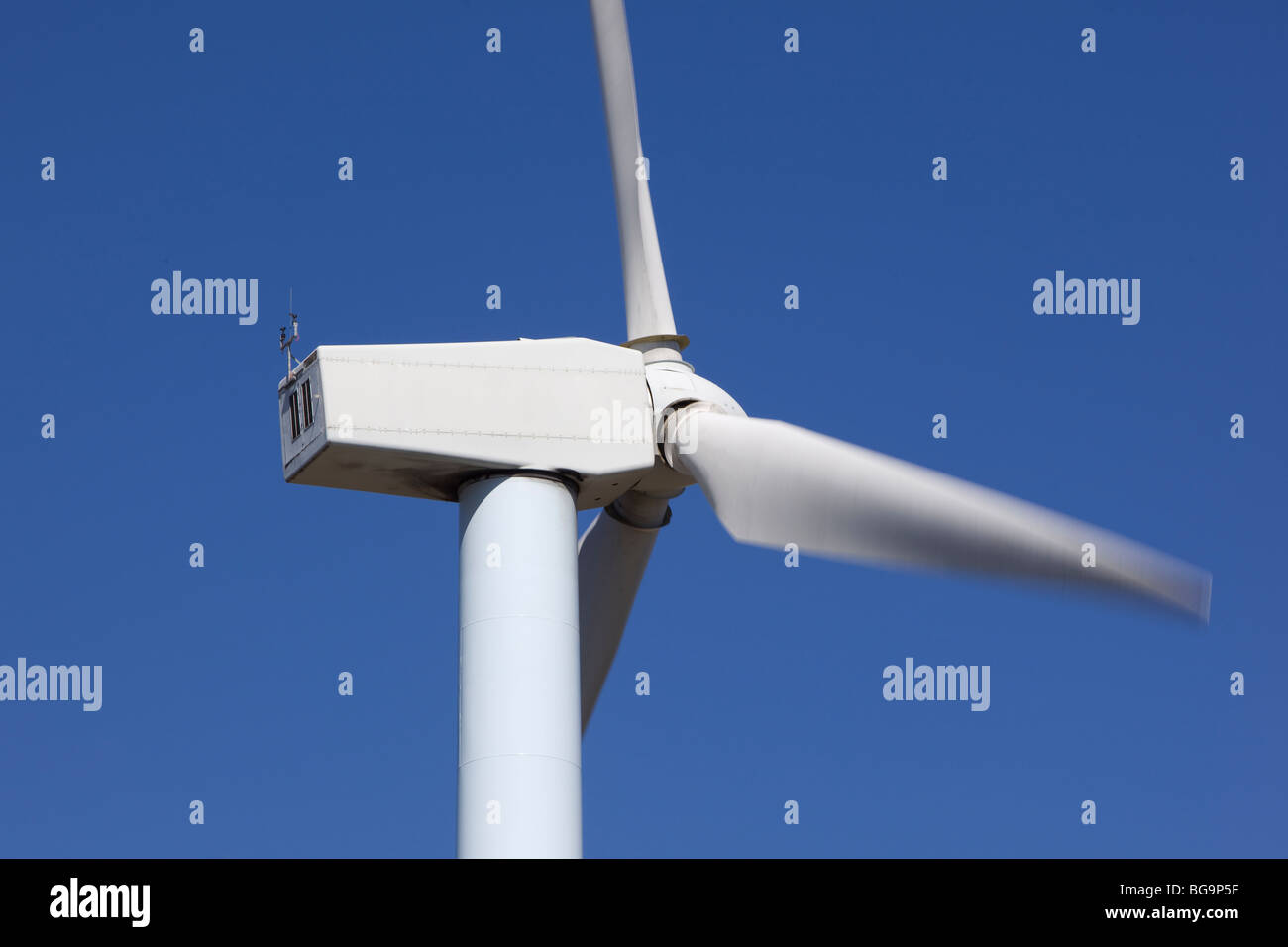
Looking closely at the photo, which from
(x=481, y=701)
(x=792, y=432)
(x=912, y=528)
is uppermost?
(x=792, y=432)

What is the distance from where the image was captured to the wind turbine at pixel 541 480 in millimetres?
20719

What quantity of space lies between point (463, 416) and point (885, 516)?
4.72m

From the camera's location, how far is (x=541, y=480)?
2247cm

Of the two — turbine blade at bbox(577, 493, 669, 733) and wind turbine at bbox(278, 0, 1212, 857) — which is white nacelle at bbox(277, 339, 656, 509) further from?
turbine blade at bbox(577, 493, 669, 733)

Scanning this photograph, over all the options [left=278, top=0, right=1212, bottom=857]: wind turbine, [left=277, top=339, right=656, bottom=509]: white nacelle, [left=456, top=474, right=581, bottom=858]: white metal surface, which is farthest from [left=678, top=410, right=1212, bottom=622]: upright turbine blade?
[left=456, top=474, right=581, bottom=858]: white metal surface

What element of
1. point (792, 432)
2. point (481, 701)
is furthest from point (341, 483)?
point (792, 432)

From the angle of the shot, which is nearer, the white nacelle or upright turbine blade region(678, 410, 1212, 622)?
upright turbine blade region(678, 410, 1212, 622)

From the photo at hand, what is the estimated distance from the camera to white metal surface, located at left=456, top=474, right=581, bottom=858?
20891 millimetres

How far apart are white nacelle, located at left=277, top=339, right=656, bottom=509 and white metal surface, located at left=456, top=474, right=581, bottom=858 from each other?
0.43 metres

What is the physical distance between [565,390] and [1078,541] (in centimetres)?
672

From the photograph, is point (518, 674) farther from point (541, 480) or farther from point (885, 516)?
point (885, 516)

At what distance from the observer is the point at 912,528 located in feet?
64.1

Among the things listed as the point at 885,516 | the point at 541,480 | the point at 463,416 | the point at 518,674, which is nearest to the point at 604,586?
the point at 541,480

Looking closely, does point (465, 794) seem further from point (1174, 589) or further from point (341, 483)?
point (1174, 589)
